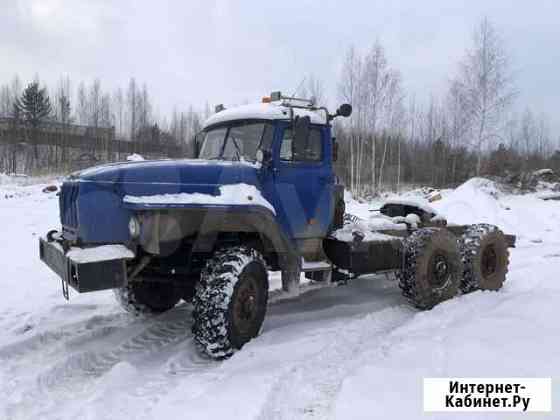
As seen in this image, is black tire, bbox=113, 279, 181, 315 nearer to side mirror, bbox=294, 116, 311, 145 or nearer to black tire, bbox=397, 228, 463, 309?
side mirror, bbox=294, 116, 311, 145

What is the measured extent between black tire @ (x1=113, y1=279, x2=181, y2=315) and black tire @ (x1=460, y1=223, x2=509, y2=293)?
406 cm

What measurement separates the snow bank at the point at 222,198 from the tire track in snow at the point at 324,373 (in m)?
1.56

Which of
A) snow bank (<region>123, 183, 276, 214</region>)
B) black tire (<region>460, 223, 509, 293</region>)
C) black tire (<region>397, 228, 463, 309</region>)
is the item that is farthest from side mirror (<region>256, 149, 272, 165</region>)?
black tire (<region>460, 223, 509, 293</region>)

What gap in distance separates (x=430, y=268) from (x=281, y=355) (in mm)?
2745

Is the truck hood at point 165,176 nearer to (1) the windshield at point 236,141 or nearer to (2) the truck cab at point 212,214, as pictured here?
(2) the truck cab at point 212,214

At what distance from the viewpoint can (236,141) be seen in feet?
18.5

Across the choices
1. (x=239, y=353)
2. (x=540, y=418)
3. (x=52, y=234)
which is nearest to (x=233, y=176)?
(x=239, y=353)

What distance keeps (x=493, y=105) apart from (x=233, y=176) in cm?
2470

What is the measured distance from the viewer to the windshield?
5.47 metres

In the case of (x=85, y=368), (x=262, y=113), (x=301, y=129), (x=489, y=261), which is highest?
(x=262, y=113)

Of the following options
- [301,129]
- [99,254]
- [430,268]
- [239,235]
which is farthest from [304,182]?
[99,254]

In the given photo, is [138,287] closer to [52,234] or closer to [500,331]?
[52,234]

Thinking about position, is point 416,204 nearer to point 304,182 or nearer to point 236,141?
point 304,182

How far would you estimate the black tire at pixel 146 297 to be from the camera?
5871 mm
